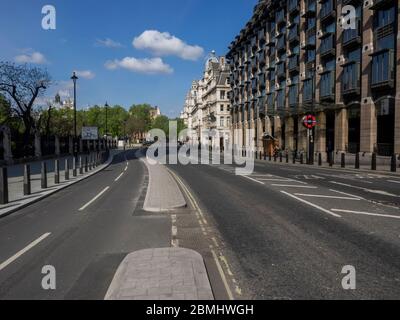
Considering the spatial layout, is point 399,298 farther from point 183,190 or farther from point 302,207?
point 183,190

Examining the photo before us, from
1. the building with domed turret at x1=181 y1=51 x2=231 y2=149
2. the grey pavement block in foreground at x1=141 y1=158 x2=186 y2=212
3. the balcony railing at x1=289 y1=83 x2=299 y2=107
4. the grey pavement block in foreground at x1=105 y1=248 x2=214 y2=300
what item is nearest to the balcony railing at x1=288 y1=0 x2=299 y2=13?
the balcony railing at x1=289 y1=83 x2=299 y2=107

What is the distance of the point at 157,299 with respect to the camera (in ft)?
13.8

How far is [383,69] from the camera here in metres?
29.2

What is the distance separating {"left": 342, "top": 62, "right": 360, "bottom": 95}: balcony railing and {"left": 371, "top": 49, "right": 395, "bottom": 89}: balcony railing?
220cm

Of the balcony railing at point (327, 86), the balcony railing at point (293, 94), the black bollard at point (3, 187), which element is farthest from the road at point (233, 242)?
the balcony railing at point (293, 94)

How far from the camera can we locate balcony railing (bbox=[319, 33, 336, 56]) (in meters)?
37.2

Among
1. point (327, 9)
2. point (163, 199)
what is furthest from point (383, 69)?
point (163, 199)

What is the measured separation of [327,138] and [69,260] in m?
38.3

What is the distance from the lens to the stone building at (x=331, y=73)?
96.1 feet

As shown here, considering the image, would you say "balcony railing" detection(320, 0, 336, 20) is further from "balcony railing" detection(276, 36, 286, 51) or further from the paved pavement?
the paved pavement

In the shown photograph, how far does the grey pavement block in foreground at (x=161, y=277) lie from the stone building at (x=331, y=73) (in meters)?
27.7

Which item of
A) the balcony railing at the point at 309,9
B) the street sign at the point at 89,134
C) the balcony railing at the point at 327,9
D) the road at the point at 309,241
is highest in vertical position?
the balcony railing at the point at 309,9

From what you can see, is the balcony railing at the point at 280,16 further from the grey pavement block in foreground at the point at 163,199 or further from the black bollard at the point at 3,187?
the black bollard at the point at 3,187

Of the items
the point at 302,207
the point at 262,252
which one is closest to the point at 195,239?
the point at 262,252
